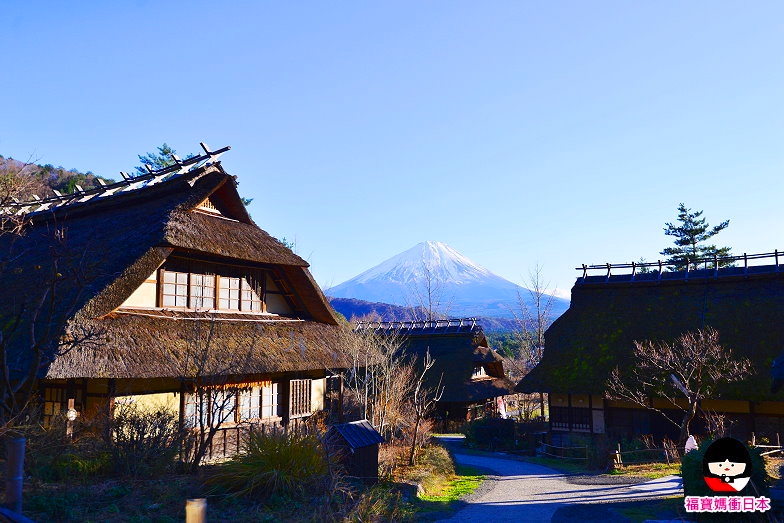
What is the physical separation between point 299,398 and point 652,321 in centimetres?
1599

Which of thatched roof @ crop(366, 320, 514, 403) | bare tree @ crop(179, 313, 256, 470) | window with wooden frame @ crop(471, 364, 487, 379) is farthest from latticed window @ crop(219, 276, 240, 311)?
window with wooden frame @ crop(471, 364, 487, 379)

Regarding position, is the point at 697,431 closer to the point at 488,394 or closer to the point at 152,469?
the point at 488,394

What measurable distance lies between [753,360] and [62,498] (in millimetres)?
22958

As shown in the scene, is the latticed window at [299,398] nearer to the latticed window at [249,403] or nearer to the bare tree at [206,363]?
the latticed window at [249,403]

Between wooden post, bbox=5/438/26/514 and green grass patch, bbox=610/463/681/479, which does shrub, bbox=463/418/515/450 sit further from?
wooden post, bbox=5/438/26/514

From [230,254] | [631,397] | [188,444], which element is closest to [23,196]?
[230,254]

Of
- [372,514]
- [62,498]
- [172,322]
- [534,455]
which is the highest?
[172,322]

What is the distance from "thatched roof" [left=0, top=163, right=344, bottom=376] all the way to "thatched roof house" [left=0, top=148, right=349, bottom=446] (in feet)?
0.14

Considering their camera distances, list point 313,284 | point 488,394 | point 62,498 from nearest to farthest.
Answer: point 62,498 < point 313,284 < point 488,394

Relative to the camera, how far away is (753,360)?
21891mm

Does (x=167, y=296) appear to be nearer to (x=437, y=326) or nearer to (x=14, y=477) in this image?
(x=14, y=477)

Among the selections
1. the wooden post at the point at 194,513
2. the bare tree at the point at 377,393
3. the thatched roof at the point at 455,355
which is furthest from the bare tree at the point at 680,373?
the wooden post at the point at 194,513

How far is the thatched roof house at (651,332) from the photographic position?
2191 cm

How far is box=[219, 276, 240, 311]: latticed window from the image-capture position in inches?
693
